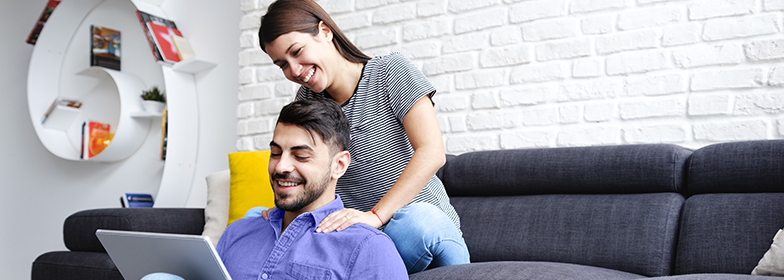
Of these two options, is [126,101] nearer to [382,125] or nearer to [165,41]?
[165,41]

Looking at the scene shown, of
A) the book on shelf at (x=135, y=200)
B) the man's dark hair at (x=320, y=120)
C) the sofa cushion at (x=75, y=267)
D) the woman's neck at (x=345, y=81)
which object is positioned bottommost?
the book on shelf at (x=135, y=200)

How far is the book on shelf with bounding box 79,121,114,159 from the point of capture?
10.7 feet

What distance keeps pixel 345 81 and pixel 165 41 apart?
1.84 m

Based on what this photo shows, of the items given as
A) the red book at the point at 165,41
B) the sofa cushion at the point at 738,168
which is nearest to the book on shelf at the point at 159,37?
the red book at the point at 165,41

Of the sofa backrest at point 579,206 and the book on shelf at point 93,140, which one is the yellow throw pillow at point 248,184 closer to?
the sofa backrest at point 579,206

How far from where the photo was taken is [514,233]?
1.74 meters

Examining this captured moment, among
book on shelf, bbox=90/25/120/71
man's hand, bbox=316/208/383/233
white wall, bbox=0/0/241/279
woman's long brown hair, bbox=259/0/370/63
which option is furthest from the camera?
book on shelf, bbox=90/25/120/71

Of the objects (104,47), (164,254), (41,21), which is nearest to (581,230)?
(164,254)

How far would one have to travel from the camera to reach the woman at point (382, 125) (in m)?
1.25

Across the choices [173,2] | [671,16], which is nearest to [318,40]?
[671,16]

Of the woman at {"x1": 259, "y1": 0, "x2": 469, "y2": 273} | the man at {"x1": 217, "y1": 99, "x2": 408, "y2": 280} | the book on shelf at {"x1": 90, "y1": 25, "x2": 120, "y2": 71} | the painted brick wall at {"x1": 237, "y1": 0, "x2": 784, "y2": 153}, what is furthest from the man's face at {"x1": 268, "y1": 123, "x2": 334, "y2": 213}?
the book on shelf at {"x1": 90, "y1": 25, "x2": 120, "y2": 71}

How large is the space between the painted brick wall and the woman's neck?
2.89ft

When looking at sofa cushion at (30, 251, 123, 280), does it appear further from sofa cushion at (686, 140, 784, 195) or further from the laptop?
sofa cushion at (686, 140, 784, 195)

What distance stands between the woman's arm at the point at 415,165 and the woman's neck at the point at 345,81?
187 mm
